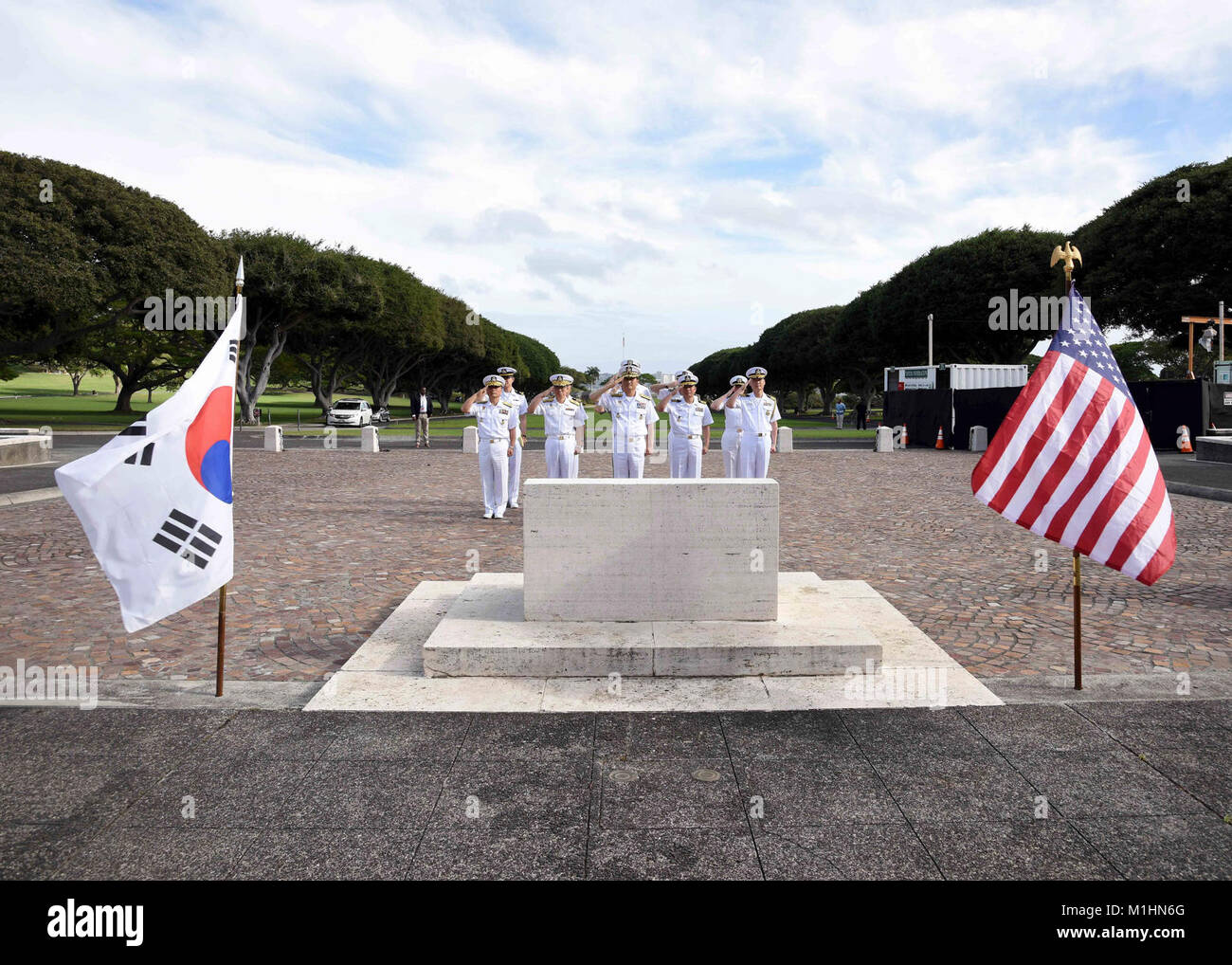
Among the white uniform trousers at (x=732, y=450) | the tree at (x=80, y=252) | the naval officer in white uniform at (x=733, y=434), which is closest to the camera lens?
the naval officer in white uniform at (x=733, y=434)

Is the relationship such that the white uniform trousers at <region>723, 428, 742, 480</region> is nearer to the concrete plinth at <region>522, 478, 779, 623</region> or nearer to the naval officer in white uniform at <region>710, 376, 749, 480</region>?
the naval officer in white uniform at <region>710, 376, 749, 480</region>

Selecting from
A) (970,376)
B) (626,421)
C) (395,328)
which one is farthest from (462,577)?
(395,328)

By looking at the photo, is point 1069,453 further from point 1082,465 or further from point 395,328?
point 395,328

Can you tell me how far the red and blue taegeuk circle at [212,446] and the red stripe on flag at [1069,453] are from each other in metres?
4.01

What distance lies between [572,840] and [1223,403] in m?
28.8

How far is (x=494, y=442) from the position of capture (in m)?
11.9

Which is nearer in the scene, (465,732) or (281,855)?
(281,855)

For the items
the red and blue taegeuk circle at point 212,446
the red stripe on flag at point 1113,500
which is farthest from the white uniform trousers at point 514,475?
the red stripe on flag at point 1113,500

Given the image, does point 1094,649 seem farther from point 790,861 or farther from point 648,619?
point 790,861

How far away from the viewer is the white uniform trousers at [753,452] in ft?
42.5

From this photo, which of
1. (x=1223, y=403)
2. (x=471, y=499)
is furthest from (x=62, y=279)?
(x=1223, y=403)

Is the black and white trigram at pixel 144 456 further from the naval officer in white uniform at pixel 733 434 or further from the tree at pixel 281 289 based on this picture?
the tree at pixel 281 289

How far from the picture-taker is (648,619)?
557 centimetres

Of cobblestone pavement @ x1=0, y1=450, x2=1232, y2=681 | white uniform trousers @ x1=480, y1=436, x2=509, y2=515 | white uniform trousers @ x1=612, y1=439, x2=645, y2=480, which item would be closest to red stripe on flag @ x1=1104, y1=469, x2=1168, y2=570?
cobblestone pavement @ x1=0, y1=450, x2=1232, y2=681
